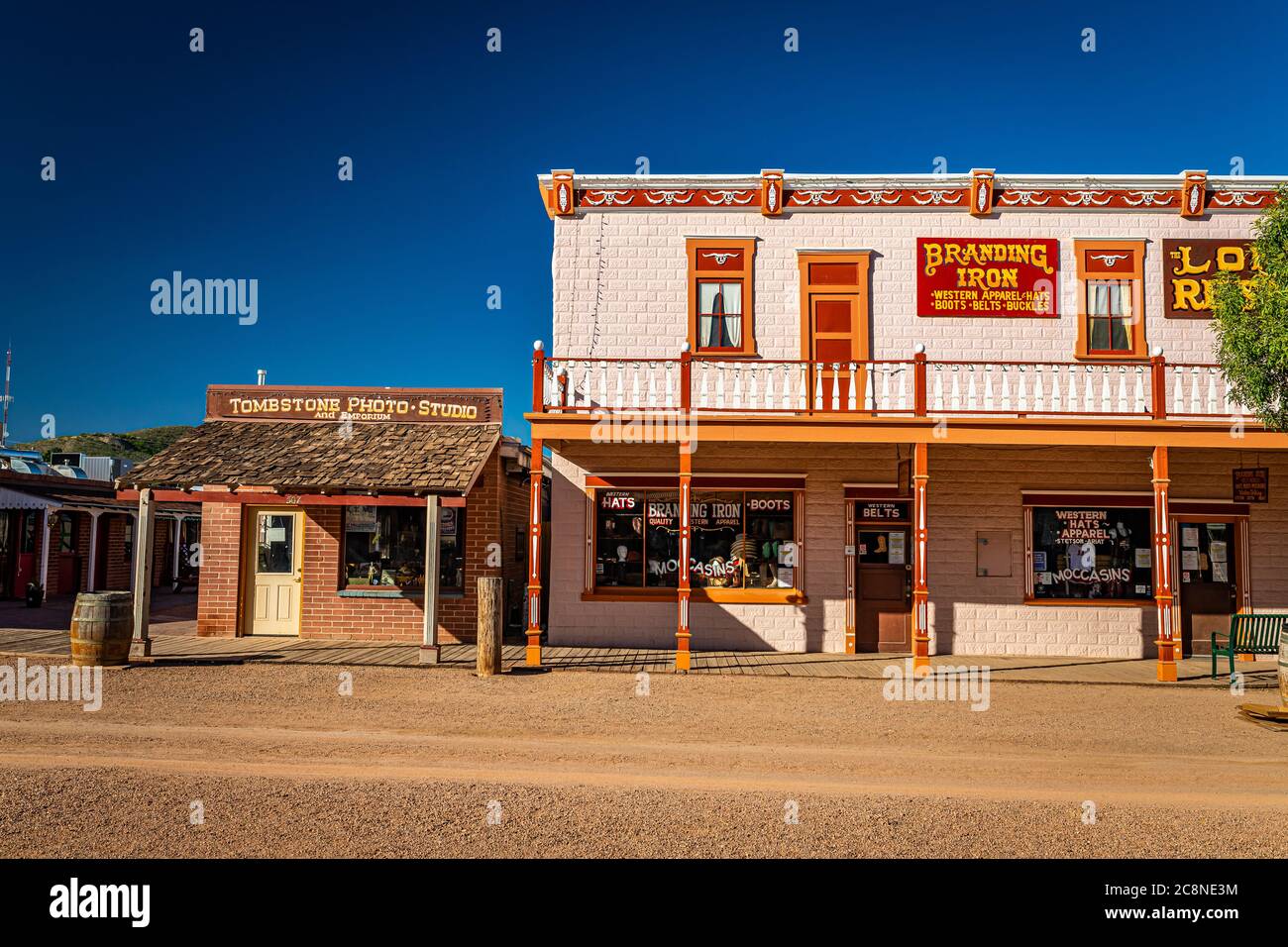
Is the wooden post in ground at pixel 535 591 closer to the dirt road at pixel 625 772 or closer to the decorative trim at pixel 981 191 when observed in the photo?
the dirt road at pixel 625 772

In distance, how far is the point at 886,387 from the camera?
1366 centimetres

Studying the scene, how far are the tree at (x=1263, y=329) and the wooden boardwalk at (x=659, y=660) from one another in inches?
149

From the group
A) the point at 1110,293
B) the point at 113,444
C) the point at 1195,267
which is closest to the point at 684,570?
the point at 1110,293

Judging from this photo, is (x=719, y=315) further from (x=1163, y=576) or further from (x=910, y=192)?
(x=1163, y=576)

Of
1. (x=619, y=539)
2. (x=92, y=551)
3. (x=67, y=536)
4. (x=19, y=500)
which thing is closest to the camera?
(x=619, y=539)

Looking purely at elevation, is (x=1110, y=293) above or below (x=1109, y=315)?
above

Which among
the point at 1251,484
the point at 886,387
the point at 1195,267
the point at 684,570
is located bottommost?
the point at 684,570

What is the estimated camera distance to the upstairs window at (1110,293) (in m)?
14.3

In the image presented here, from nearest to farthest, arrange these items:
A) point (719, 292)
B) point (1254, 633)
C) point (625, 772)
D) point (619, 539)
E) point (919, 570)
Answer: point (625, 772) < point (1254, 633) < point (919, 570) < point (619, 539) < point (719, 292)

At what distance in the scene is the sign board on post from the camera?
1397 centimetres

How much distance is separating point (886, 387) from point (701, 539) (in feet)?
12.3
